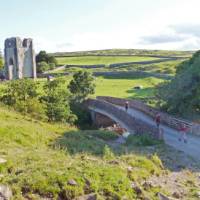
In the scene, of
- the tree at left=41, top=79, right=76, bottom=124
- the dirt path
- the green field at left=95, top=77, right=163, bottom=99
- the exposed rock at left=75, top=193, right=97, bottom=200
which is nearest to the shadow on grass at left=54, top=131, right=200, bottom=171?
the dirt path

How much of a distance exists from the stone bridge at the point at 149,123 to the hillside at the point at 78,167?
1.88 m

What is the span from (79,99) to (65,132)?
23.2m

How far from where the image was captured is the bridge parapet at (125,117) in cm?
2822

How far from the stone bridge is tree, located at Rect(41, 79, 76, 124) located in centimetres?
431

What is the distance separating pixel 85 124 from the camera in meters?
46.8

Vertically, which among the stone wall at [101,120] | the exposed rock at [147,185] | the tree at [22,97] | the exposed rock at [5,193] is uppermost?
the tree at [22,97]

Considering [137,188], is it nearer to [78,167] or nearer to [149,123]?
[78,167]

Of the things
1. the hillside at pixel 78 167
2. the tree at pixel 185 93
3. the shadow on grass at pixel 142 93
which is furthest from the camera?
the shadow on grass at pixel 142 93

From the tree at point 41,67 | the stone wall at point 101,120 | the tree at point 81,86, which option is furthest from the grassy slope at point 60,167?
the tree at point 41,67

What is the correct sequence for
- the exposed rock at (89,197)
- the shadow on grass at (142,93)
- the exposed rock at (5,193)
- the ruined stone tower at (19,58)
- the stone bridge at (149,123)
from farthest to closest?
1. the ruined stone tower at (19,58)
2. the shadow on grass at (142,93)
3. the stone bridge at (149,123)
4. the exposed rock at (89,197)
5. the exposed rock at (5,193)

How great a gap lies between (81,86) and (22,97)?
50.7 feet

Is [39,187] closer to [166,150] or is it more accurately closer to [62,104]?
[166,150]

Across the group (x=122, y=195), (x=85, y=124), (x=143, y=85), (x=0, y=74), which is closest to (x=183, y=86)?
(x=85, y=124)

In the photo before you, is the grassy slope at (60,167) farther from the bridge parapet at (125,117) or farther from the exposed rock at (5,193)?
the bridge parapet at (125,117)
